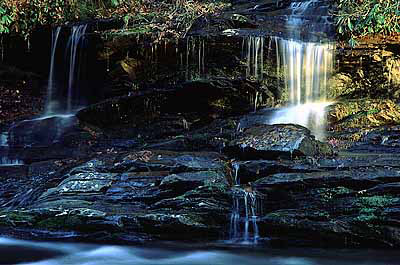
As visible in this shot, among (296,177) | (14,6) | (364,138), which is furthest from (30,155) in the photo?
(364,138)

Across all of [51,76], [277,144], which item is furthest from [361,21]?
[51,76]

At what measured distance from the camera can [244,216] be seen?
6309mm

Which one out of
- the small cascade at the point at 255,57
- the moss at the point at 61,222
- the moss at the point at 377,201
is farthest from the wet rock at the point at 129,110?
the moss at the point at 377,201

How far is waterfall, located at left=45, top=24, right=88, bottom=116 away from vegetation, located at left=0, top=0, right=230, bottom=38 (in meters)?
0.60

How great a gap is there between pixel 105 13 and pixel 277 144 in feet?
29.2

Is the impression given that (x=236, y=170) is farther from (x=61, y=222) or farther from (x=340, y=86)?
(x=340, y=86)

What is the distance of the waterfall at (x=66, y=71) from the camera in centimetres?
1254

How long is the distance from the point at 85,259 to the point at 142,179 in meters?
1.58

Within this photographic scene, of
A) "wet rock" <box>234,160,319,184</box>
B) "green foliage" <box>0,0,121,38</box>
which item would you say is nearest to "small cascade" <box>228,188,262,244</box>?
"wet rock" <box>234,160,319,184</box>

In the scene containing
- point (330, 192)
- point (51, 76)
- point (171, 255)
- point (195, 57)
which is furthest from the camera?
point (51, 76)

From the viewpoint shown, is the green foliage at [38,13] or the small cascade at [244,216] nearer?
the small cascade at [244,216]

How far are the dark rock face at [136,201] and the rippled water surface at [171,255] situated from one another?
1.06 feet

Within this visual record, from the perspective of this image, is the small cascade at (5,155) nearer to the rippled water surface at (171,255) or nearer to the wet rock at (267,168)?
the rippled water surface at (171,255)

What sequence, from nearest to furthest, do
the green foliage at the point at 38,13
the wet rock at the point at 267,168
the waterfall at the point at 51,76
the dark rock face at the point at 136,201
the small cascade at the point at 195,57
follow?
the dark rock face at the point at 136,201 → the wet rock at the point at 267,168 → the small cascade at the point at 195,57 → the green foliage at the point at 38,13 → the waterfall at the point at 51,76
